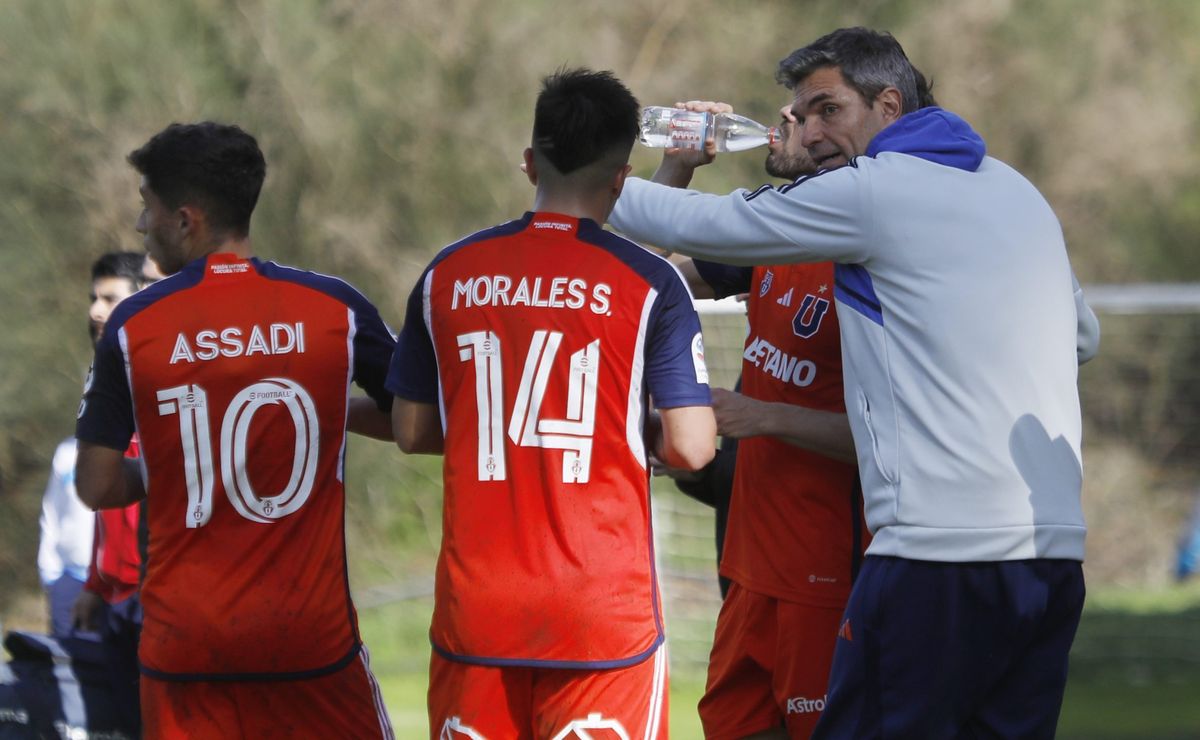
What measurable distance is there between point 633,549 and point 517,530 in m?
0.26

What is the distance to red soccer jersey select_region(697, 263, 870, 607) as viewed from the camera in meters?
3.87

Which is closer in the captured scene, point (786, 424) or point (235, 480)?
point (235, 480)

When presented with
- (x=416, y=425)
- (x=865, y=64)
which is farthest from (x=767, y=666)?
(x=865, y=64)

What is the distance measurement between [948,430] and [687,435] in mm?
568

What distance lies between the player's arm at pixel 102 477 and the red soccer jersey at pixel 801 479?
1661 millimetres

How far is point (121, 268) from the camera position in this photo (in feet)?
18.7

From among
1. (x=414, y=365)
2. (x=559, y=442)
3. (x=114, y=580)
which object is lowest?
(x=114, y=580)

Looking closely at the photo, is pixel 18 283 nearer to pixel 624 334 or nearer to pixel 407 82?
pixel 407 82

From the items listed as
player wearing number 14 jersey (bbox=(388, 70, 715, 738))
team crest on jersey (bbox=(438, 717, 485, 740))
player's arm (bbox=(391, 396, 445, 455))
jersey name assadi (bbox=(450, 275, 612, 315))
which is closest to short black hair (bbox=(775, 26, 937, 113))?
player wearing number 14 jersey (bbox=(388, 70, 715, 738))

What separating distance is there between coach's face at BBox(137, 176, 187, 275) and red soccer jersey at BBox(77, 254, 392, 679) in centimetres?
12

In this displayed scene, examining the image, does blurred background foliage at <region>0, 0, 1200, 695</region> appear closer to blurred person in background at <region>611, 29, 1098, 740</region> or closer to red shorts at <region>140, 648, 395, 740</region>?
red shorts at <region>140, 648, 395, 740</region>

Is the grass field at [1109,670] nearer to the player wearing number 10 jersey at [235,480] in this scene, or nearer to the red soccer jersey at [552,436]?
the player wearing number 10 jersey at [235,480]

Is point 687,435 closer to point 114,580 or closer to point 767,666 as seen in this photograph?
point 767,666

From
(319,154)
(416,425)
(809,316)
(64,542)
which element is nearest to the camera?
(416,425)
